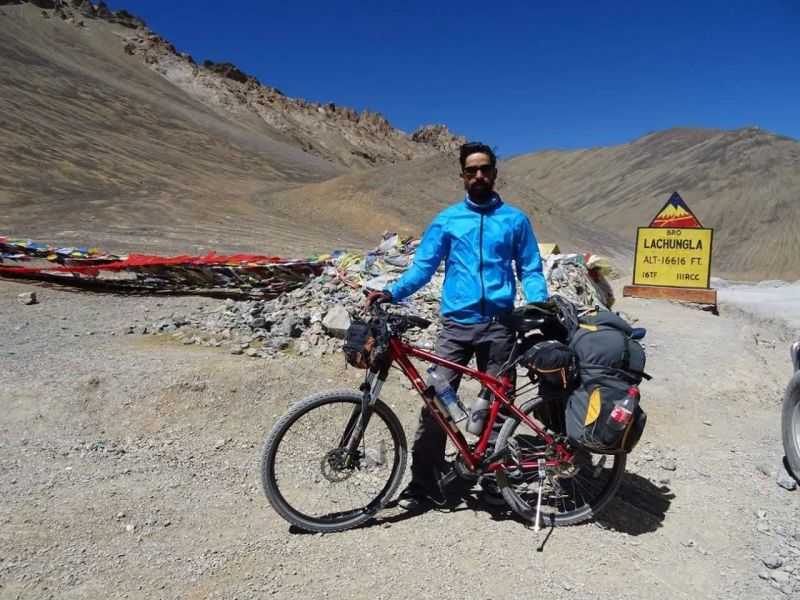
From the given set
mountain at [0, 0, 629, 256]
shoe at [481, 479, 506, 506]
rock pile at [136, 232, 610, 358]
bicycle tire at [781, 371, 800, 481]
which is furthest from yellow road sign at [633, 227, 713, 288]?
mountain at [0, 0, 629, 256]

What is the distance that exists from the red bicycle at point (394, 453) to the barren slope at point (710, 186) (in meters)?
39.6

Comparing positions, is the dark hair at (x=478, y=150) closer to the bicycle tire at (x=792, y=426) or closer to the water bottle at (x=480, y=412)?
the water bottle at (x=480, y=412)

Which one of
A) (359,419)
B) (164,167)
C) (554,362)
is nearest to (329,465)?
(359,419)

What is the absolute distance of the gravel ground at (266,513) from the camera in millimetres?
2666

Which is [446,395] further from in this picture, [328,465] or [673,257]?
[673,257]

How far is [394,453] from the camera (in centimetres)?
330

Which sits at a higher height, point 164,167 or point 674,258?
point 164,167

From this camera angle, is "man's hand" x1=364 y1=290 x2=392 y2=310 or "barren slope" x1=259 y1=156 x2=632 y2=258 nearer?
"man's hand" x1=364 y1=290 x2=392 y2=310

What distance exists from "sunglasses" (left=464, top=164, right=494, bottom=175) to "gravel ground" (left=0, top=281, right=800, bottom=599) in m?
1.87

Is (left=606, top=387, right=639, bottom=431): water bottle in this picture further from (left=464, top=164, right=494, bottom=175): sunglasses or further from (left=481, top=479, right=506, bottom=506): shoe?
(left=464, top=164, right=494, bottom=175): sunglasses

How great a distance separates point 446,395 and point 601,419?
30.4 inches

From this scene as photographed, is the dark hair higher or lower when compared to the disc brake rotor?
higher

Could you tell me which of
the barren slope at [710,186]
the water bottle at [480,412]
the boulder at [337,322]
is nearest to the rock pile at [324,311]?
the boulder at [337,322]

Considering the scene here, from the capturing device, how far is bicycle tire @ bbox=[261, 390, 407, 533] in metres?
2.92
